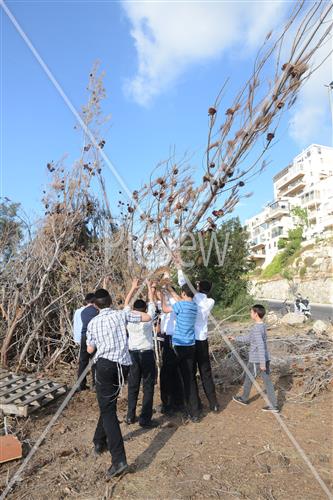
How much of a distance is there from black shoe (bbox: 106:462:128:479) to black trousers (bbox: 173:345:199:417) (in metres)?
1.63

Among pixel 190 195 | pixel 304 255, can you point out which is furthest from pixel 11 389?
pixel 304 255

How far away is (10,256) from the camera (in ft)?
27.0

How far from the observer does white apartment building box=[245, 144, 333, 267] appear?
5641 cm

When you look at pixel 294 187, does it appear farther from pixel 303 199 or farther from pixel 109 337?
pixel 109 337

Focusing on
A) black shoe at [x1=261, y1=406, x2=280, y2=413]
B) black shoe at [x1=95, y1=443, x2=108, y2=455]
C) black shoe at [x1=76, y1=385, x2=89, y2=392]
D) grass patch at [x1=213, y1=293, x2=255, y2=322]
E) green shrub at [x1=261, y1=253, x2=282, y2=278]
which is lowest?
black shoe at [x1=261, y1=406, x2=280, y2=413]

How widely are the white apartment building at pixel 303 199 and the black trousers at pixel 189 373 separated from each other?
49.6m

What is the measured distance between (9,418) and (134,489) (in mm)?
2334

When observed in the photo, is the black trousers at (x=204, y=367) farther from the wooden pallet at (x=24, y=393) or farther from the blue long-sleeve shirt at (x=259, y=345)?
the wooden pallet at (x=24, y=393)

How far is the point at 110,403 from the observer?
363 centimetres

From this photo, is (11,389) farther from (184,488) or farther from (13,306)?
(184,488)

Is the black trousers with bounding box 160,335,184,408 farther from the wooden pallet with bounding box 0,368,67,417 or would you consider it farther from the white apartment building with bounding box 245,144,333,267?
the white apartment building with bounding box 245,144,333,267

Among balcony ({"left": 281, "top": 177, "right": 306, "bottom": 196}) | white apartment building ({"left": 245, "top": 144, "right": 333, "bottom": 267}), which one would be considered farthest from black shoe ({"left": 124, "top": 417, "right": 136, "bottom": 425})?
balcony ({"left": 281, "top": 177, "right": 306, "bottom": 196})

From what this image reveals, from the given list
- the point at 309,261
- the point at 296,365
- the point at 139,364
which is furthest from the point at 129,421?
the point at 309,261

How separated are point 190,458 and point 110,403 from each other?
1024mm
